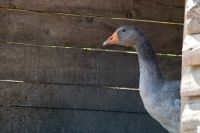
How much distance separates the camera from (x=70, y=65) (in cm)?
659

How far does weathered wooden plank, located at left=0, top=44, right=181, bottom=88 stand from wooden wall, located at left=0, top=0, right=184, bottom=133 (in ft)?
0.04

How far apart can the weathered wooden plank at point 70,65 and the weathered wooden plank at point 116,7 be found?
0.46m

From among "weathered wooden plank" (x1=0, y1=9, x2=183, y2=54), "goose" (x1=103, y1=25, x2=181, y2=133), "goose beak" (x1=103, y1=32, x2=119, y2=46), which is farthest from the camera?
"weathered wooden plank" (x1=0, y1=9, x2=183, y2=54)

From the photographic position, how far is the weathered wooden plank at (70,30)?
21.1ft

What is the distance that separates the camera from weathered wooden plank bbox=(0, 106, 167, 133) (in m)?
6.47

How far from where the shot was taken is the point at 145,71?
6094 mm

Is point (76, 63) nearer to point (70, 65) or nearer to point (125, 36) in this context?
point (70, 65)

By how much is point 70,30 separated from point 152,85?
4.17 feet

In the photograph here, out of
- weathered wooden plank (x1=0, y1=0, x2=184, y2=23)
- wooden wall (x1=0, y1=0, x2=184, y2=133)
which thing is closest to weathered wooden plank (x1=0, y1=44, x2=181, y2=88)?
wooden wall (x1=0, y1=0, x2=184, y2=133)

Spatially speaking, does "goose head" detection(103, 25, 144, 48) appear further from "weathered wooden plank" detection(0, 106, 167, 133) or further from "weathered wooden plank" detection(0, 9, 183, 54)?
"weathered wooden plank" detection(0, 106, 167, 133)

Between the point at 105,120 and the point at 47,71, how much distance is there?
35.1 inches

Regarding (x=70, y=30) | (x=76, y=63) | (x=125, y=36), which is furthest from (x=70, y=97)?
(x=125, y=36)

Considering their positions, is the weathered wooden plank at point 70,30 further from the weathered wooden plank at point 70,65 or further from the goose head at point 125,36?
the goose head at point 125,36

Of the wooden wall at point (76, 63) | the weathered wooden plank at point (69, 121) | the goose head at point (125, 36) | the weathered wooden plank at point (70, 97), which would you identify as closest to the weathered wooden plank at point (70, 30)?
the wooden wall at point (76, 63)
